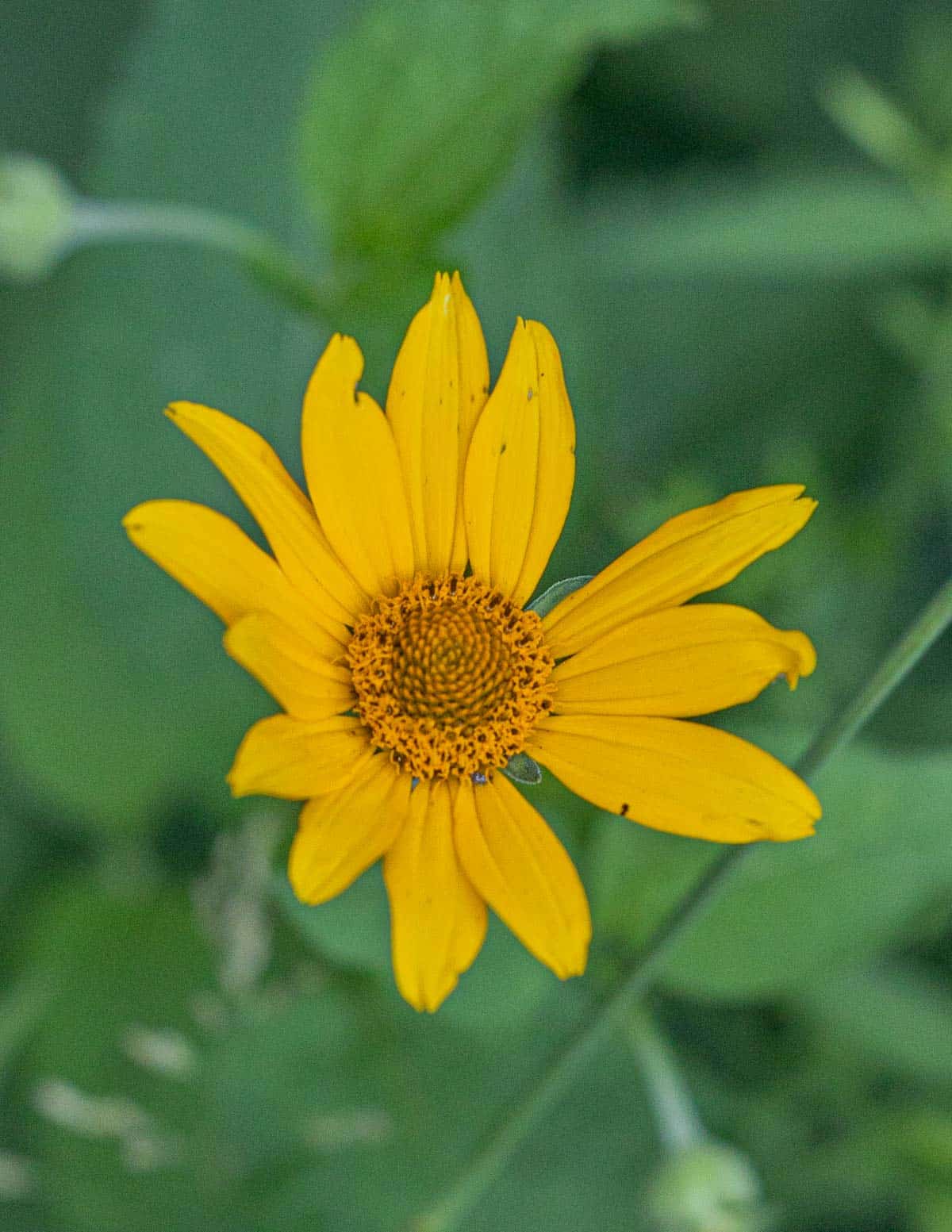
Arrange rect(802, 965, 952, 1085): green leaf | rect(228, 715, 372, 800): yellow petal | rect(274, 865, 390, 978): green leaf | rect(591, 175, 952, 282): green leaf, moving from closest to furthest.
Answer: rect(228, 715, 372, 800): yellow petal < rect(274, 865, 390, 978): green leaf < rect(802, 965, 952, 1085): green leaf < rect(591, 175, 952, 282): green leaf

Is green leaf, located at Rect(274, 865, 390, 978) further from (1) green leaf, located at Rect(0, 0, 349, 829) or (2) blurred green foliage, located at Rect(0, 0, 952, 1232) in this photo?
(1) green leaf, located at Rect(0, 0, 349, 829)

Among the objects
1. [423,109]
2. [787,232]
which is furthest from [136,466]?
[787,232]

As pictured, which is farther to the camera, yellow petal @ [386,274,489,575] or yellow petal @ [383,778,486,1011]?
yellow petal @ [386,274,489,575]

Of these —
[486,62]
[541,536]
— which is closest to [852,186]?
[486,62]

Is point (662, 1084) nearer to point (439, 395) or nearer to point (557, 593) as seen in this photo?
point (557, 593)

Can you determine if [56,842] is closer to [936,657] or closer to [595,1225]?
[595,1225]

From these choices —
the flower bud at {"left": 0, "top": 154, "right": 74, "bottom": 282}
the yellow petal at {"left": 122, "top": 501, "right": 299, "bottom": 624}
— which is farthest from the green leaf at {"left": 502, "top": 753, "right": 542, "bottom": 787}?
the flower bud at {"left": 0, "top": 154, "right": 74, "bottom": 282}

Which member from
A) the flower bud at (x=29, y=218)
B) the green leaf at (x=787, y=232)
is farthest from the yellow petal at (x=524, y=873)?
the green leaf at (x=787, y=232)
